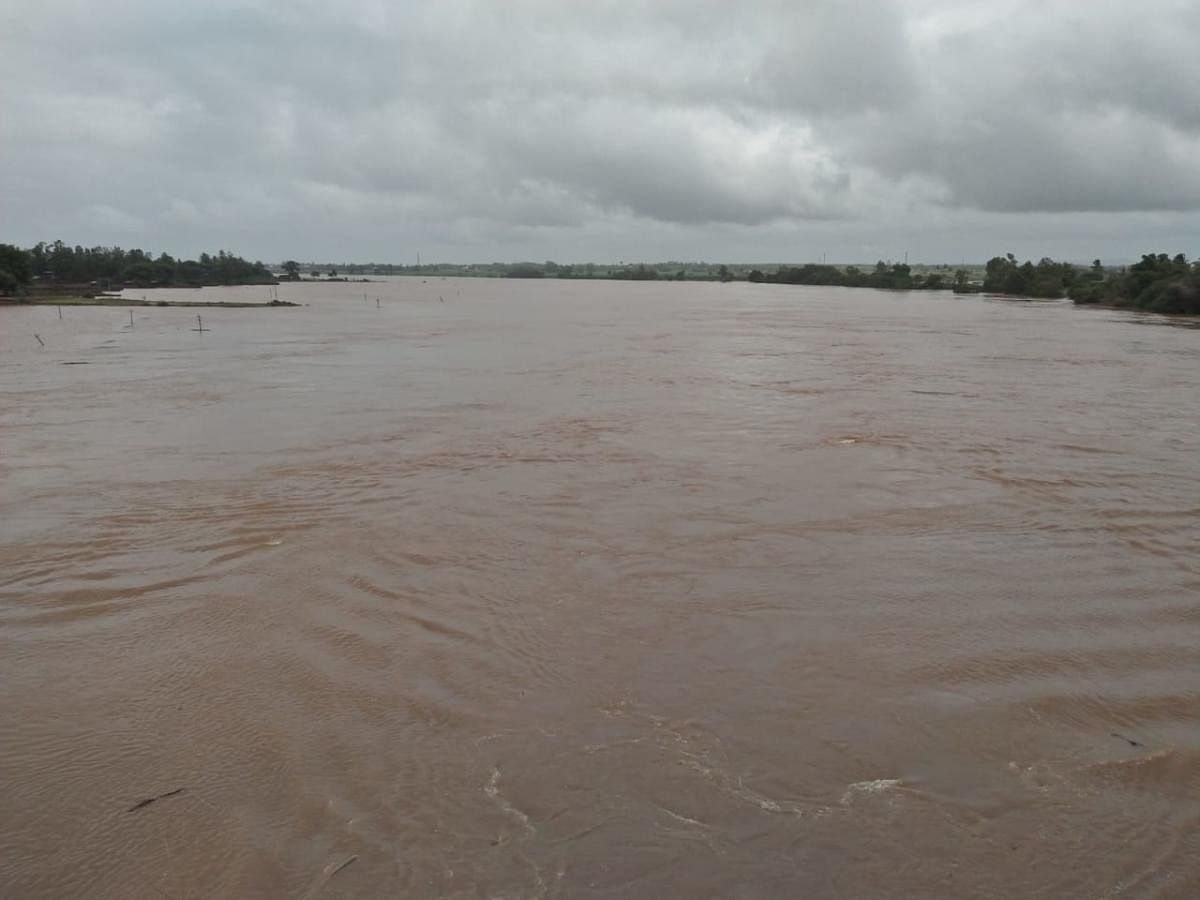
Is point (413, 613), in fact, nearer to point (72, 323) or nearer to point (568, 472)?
point (568, 472)

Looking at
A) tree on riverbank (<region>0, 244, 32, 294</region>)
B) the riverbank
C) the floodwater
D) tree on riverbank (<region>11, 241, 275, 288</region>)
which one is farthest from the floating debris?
tree on riverbank (<region>11, 241, 275, 288</region>)

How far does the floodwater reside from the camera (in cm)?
350

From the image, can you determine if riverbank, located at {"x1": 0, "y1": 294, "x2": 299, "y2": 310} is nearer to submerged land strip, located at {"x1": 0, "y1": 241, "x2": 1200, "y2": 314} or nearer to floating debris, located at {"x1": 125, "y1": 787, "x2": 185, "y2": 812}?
submerged land strip, located at {"x1": 0, "y1": 241, "x2": 1200, "y2": 314}

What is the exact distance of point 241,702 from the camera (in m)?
4.77

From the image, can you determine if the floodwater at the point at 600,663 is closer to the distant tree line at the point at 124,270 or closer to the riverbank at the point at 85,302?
the riverbank at the point at 85,302

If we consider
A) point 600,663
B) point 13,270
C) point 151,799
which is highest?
point 13,270

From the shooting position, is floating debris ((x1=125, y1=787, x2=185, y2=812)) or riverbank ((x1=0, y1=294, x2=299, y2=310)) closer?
floating debris ((x1=125, y1=787, x2=185, y2=812))

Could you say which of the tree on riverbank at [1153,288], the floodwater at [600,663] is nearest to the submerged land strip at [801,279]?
the tree on riverbank at [1153,288]

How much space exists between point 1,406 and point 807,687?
17608 millimetres

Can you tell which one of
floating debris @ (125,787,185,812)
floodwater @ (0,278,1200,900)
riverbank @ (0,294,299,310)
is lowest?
floating debris @ (125,787,185,812)

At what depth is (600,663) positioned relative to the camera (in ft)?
16.9

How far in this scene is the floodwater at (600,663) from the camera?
3.50m

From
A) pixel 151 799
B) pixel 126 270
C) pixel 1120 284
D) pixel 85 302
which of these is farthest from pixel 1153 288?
pixel 126 270

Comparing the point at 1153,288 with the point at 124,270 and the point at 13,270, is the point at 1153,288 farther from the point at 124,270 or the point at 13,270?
the point at 124,270
